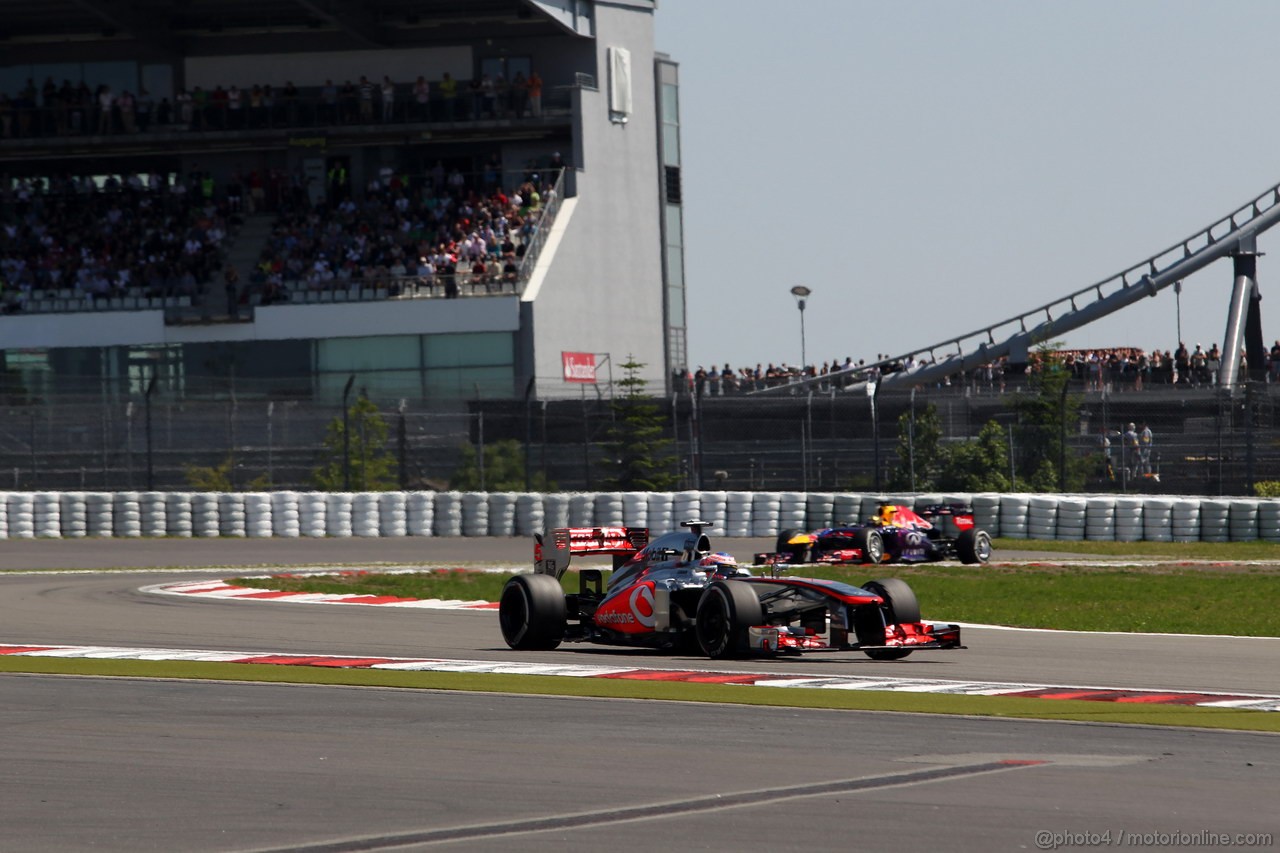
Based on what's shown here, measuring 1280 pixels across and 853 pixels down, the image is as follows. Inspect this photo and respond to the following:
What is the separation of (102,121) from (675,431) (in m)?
23.3

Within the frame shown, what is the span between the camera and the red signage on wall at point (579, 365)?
49250 mm

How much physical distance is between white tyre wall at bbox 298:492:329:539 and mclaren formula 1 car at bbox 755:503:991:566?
9.98 metres

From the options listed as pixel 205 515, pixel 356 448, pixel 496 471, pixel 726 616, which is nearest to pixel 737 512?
pixel 496 471

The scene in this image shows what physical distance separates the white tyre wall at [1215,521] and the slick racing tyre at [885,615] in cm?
1758

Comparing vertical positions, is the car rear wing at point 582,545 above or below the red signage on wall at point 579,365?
below

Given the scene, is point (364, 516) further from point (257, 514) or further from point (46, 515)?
point (46, 515)

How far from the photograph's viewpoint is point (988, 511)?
31.0m

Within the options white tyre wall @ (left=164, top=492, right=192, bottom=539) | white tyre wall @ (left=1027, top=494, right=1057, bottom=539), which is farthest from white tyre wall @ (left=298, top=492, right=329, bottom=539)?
white tyre wall @ (left=1027, top=494, right=1057, bottom=539)

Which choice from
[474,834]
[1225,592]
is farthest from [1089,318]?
[474,834]

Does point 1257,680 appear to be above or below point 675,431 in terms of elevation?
below

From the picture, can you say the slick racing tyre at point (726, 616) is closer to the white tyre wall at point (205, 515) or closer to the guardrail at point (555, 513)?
the guardrail at point (555, 513)

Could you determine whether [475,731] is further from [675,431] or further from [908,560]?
[675,431]

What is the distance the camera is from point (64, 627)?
16.7 metres

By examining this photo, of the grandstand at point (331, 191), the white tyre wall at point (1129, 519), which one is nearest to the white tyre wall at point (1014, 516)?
the white tyre wall at point (1129, 519)
